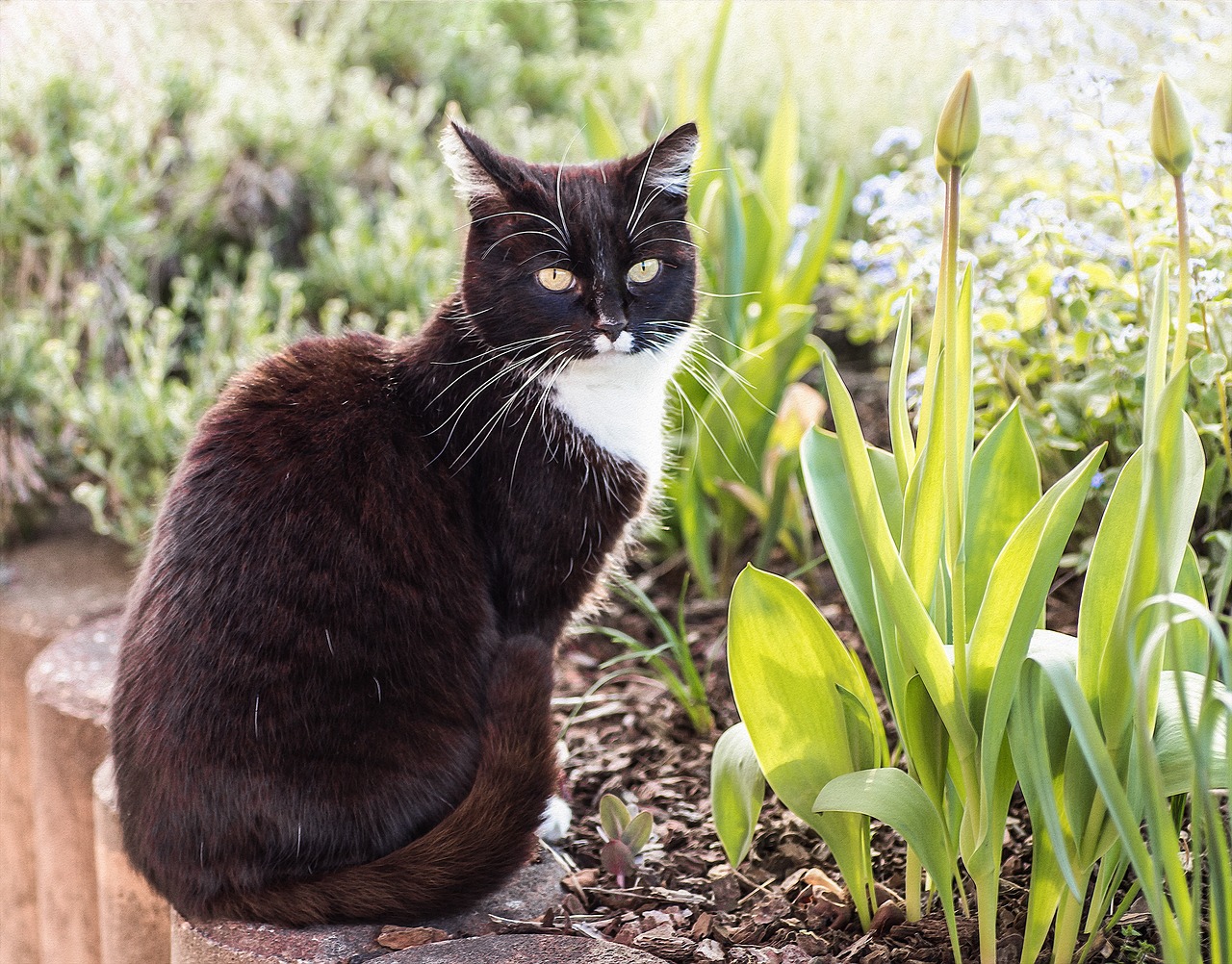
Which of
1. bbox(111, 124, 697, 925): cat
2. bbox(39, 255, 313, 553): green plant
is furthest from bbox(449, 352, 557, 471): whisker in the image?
bbox(39, 255, 313, 553): green plant

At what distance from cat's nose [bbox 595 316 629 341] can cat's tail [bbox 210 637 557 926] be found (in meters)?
0.47

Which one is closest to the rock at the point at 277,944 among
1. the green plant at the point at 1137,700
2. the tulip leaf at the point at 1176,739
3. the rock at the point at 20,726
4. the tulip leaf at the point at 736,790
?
the tulip leaf at the point at 736,790

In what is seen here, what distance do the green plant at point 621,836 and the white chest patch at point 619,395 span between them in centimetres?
50

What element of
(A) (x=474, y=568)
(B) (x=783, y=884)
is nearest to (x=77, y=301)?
(A) (x=474, y=568)

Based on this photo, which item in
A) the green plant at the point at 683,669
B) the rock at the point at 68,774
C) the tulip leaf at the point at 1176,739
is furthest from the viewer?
the rock at the point at 68,774

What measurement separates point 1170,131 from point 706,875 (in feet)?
3.66

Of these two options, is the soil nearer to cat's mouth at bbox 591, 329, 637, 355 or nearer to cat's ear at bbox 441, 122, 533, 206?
cat's mouth at bbox 591, 329, 637, 355

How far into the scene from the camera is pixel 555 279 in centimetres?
154

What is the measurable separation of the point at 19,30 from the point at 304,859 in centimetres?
353

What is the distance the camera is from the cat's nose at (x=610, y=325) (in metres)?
1.50

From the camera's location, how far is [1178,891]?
3.25 feet

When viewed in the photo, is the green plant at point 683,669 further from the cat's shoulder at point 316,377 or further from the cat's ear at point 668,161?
the cat's ear at point 668,161

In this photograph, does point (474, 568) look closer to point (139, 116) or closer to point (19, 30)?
point (139, 116)

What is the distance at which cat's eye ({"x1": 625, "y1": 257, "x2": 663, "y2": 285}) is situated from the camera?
159 centimetres
